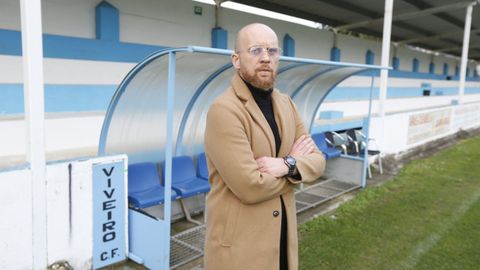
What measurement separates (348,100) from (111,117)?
10737mm

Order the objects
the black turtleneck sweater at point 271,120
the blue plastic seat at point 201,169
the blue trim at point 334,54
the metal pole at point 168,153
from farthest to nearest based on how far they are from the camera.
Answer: the blue trim at point 334,54, the blue plastic seat at point 201,169, the metal pole at point 168,153, the black turtleneck sweater at point 271,120

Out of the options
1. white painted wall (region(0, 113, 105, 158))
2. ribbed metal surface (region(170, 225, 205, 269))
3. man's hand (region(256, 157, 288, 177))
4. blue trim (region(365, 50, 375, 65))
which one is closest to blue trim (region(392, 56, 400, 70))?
blue trim (region(365, 50, 375, 65))

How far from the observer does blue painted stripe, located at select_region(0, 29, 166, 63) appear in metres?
5.22

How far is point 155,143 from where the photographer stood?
430 centimetres

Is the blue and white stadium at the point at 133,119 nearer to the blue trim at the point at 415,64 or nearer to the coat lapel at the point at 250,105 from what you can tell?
the coat lapel at the point at 250,105

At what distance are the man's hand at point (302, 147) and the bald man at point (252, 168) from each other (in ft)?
0.18

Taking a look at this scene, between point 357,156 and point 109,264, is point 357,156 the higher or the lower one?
the higher one

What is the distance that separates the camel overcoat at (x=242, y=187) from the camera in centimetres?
157

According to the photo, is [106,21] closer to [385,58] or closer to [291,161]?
[291,161]

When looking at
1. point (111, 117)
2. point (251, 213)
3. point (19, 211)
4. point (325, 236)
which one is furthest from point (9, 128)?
point (251, 213)

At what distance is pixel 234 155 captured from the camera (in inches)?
61.2

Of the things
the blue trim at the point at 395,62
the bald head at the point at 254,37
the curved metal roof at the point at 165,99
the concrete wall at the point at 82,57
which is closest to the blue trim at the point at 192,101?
the curved metal roof at the point at 165,99

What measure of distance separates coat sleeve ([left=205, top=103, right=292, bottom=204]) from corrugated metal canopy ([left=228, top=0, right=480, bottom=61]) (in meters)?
8.51

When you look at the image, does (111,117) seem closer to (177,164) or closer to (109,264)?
(177,164)
